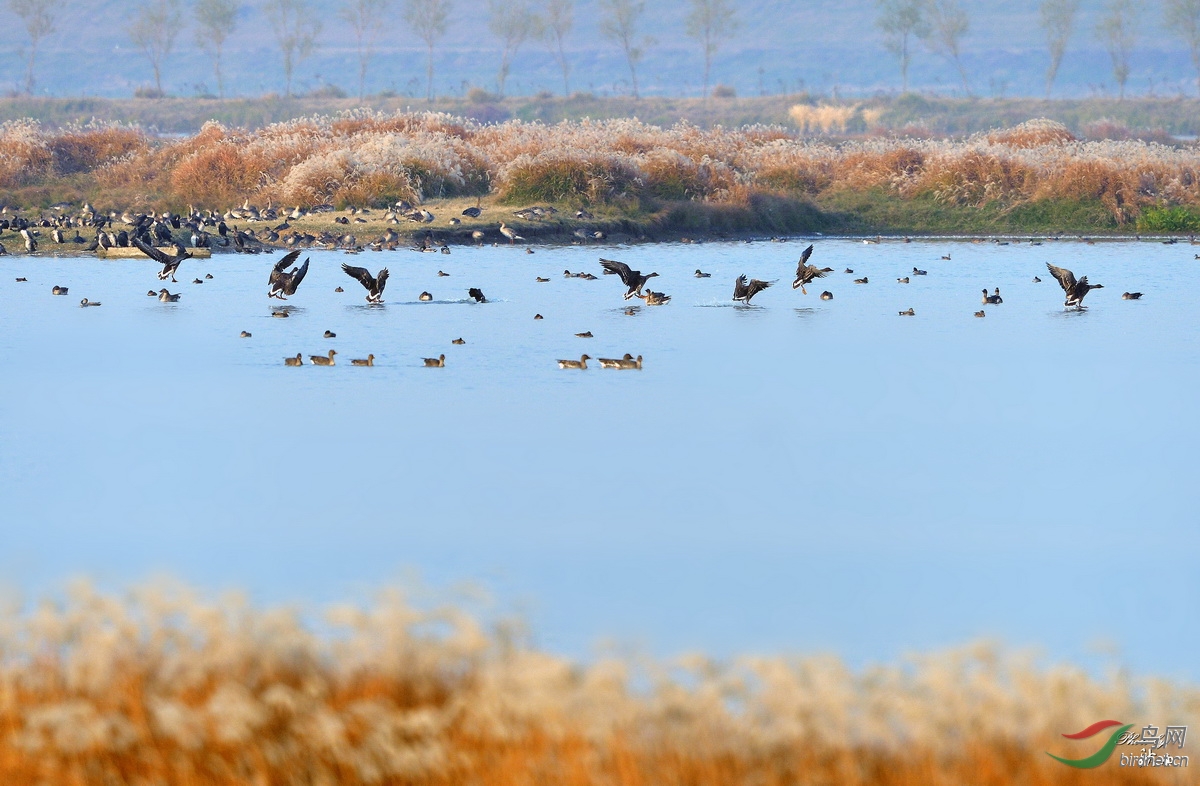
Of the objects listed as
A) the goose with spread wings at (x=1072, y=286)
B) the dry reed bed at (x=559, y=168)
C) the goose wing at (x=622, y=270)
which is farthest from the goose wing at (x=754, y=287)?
the dry reed bed at (x=559, y=168)

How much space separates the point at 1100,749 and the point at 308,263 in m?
21.0

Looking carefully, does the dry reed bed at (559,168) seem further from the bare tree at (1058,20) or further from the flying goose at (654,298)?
the bare tree at (1058,20)

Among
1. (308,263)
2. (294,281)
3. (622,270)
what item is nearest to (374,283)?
(294,281)

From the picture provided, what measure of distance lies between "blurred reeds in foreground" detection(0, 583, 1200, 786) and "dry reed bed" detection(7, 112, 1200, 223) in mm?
29386

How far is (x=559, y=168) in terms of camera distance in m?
35.5

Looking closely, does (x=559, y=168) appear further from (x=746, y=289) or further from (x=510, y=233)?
(x=746, y=289)

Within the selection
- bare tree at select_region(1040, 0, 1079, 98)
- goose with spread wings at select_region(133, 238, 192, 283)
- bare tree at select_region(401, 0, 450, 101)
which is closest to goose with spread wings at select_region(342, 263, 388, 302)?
goose with spread wings at select_region(133, 238, 192, 283)

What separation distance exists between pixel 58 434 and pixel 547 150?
24.5 metres

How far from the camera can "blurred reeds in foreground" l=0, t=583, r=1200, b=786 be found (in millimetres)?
5441

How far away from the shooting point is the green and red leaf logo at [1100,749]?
18.2 feet

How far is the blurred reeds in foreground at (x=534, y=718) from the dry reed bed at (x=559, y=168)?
96.4ft

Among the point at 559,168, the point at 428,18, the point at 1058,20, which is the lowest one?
the point at 559,168

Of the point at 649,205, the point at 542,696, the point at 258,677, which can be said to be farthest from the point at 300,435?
the point at 649,205

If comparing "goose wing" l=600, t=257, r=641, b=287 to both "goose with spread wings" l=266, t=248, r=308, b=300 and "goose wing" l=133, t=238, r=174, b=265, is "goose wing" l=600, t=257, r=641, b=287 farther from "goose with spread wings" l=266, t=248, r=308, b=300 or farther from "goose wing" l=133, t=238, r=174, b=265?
"goose wing" l=133, t=238, r=174, b=265
